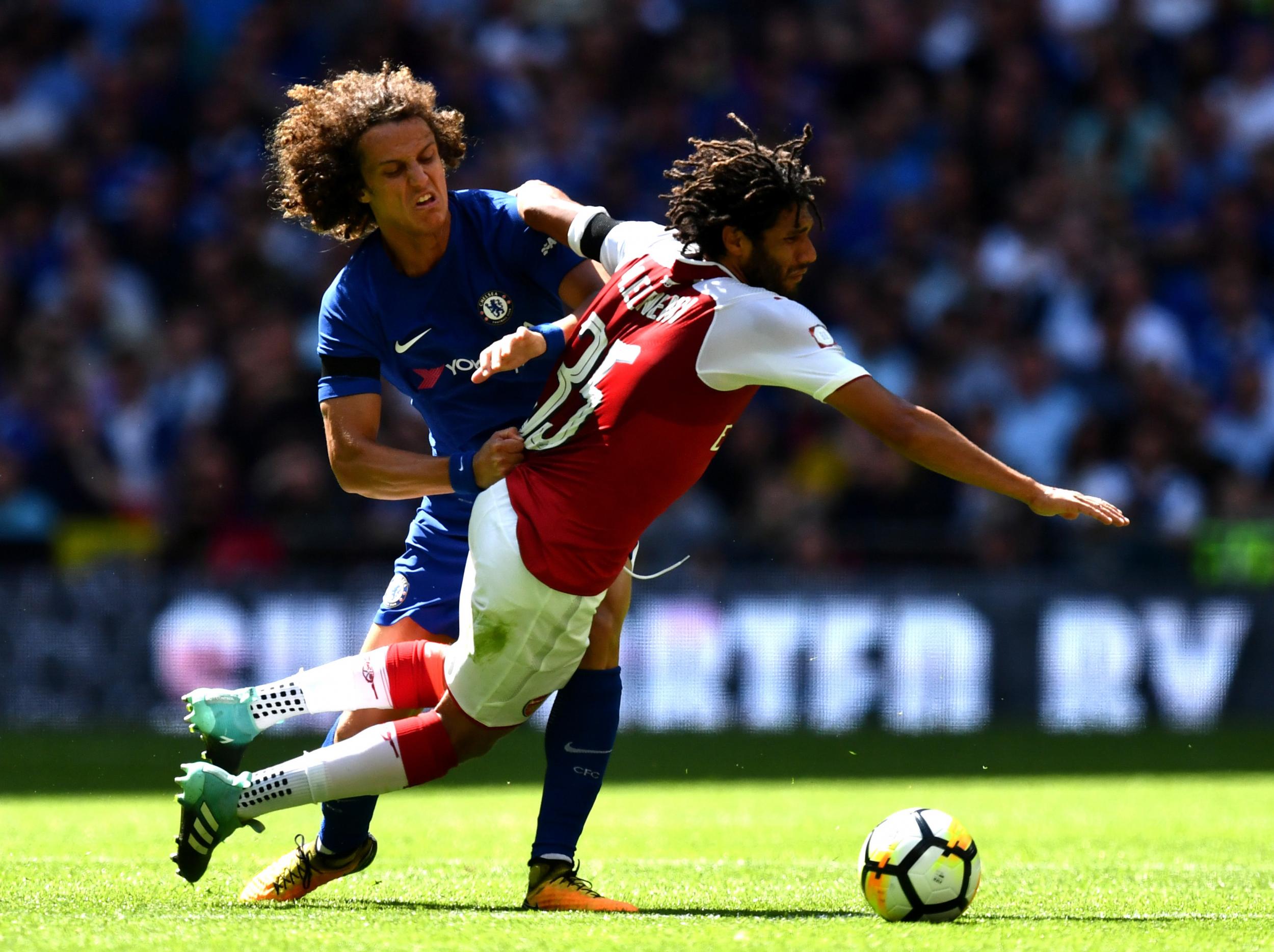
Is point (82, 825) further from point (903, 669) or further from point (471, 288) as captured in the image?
point (903, 669)

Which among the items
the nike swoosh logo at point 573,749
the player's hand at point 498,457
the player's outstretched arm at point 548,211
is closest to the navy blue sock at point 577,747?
the nike swoosh logo at point 573,749

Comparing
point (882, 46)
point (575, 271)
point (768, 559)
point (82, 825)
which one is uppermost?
point (882, 46)

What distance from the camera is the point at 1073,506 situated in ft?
14.4

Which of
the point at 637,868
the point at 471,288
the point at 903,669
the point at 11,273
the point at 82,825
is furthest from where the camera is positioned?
the point at 11,273

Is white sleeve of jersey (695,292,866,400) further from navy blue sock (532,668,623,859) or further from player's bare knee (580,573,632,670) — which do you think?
navy blue sock (532,668,623,859)

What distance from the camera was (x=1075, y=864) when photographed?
19.3 feet

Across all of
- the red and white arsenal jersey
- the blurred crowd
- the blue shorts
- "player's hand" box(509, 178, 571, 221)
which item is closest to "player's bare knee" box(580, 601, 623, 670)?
the red and white arsenal jersey

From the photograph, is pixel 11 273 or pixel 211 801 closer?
pixel 211 801

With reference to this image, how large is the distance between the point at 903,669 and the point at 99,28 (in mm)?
8713

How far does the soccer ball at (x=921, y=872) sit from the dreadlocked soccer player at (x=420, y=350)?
85 cm

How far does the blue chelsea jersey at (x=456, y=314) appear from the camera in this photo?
5113 mm

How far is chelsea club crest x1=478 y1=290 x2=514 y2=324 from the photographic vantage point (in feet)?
16.9

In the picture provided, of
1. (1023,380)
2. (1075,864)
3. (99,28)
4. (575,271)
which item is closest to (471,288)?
(575,271)

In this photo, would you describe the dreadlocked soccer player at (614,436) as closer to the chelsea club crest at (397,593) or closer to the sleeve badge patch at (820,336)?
the sleeve badge patch at (820,336)
